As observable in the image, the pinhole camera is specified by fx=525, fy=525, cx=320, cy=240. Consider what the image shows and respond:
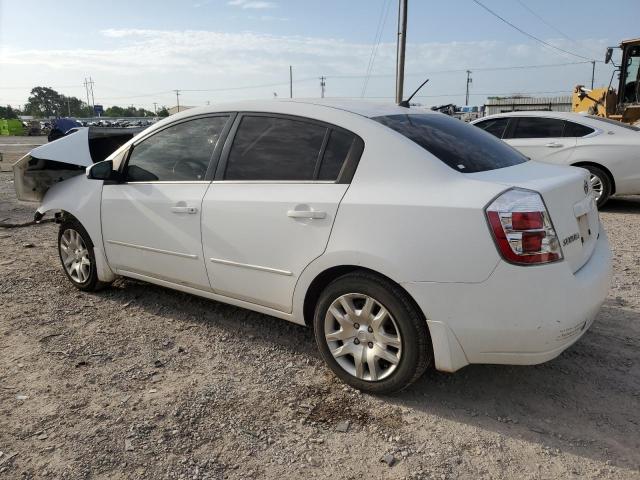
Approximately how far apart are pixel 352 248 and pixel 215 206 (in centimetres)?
108

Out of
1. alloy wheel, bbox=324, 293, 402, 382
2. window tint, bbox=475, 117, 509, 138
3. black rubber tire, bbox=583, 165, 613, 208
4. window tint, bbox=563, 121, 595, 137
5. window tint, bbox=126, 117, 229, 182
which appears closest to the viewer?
alloy wheel, bbox=324, 293, 402, 382

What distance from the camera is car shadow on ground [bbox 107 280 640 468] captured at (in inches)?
101

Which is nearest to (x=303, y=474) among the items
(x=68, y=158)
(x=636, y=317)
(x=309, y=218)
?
(x=309, y=218)

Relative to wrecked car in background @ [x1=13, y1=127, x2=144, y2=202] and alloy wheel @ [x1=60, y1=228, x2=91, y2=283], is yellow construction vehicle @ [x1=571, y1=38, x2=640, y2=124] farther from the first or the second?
alloy wheel @ [x1=60, y1=228, x2=91, y2=283]

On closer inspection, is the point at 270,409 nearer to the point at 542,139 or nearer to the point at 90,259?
the point at 90,259

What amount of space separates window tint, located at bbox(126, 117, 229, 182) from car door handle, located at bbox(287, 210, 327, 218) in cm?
88

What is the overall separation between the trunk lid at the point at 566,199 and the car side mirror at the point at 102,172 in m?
2.74

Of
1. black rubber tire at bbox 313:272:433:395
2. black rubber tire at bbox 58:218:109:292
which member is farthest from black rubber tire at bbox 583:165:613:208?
black rubber tire at bbox 58:218:109:292

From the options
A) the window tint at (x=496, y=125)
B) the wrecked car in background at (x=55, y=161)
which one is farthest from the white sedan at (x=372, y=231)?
the window tint at (x=496, y=125)

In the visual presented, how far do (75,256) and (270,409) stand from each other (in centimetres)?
275

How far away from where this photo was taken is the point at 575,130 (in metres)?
8.14

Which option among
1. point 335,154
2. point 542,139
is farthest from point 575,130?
point 335,154

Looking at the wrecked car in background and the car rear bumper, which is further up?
the wrecked car in background

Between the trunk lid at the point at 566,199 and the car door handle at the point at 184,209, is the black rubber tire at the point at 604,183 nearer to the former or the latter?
the trunk lid at the point at 566,199
